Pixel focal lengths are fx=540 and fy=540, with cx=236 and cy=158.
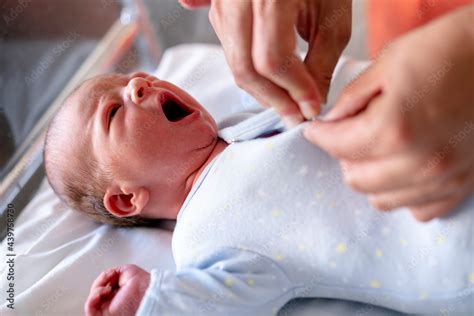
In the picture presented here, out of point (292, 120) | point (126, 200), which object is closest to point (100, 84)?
point (126, 200)

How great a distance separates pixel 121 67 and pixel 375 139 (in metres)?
1.31

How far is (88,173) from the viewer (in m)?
1.01

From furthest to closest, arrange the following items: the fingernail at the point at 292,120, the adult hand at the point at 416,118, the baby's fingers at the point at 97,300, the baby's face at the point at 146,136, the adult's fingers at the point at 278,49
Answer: the baby's face at the point at 146,136, the baby's fingers at the point at 97,300, the fingernail at the point at 292,120, the adult's fingers at the point at 278,49, the adult hand at the point at 416,118

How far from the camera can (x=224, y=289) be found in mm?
810

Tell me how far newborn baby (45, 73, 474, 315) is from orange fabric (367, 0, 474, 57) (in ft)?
1.39

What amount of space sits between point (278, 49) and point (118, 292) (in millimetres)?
480

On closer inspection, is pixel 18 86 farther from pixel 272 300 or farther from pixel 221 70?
pixel 272 300

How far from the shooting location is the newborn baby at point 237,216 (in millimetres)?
755

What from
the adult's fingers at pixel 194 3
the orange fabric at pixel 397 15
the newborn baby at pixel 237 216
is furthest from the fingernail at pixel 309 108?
the orange fabric at pixel 397 15

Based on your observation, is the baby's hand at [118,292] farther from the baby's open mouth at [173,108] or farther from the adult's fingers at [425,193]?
the adult's fingers at [425,193]

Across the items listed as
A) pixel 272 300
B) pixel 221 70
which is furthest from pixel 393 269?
pixel 221 70

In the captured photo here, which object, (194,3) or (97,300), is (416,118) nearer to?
(194,3)

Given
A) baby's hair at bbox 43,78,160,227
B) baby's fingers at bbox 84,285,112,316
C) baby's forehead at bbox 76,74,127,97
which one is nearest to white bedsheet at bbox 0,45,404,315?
baby's hair at bbox 43,78,160,227

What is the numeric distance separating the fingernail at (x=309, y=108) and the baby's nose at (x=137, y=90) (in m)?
0.39
